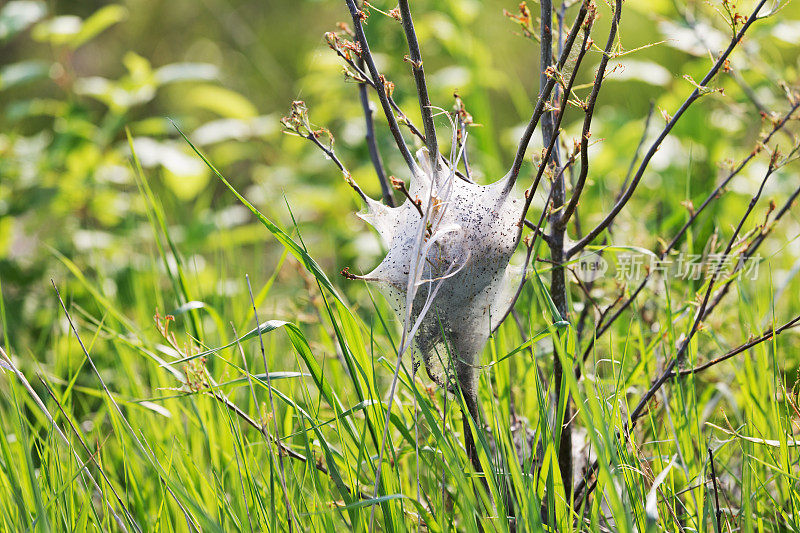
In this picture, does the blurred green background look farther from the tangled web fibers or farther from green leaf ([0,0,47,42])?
the tangled web fibers

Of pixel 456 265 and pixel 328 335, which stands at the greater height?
pixel 456 265

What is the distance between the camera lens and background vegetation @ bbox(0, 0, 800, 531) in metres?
0.82

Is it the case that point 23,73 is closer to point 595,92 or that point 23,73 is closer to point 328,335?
point 328,335

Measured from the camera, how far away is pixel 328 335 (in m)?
1.20

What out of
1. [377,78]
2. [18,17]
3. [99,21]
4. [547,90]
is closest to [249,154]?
[99,21]

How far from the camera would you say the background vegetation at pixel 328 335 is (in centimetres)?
82

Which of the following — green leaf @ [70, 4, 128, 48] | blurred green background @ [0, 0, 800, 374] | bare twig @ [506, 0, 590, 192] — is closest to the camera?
bare twig @ [506, 0, 590, 192]

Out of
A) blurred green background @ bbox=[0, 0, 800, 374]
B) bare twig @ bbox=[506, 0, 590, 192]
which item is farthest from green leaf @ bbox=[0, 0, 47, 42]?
bare twig @ bbox=[506, 0, 590, 192]

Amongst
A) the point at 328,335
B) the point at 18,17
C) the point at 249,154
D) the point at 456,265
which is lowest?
the point at 328,335

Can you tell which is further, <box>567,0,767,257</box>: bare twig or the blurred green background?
the blurred green background

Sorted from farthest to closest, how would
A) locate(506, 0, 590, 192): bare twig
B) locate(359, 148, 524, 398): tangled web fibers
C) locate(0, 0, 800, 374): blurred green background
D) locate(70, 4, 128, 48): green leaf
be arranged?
locate(70, 4, 128, 48): green leaf, locate(0, 0, 800, 374): blurred green background, locate(359, 148, 524, 398): tangled web fibers, locate(506, 0, 590, 192): bare twig

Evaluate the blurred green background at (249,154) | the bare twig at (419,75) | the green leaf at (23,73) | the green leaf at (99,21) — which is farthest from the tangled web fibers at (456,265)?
the green leaf at (23,73)

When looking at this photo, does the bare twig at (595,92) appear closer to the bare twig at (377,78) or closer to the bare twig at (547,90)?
the bare twig at (547,90)

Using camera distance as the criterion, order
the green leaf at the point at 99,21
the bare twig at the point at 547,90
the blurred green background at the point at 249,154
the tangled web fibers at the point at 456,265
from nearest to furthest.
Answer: the bare twig at the point at 547,90 < the tangled web fibers at the point at 456,265 < the blurred green background at the point at 249,154 < the green leaf at the point at 99,21
